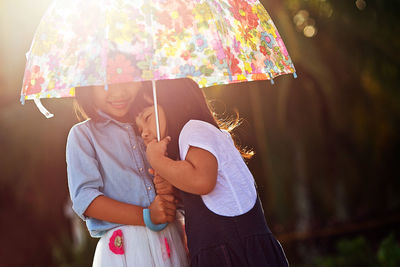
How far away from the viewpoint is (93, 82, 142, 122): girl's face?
2828 mm

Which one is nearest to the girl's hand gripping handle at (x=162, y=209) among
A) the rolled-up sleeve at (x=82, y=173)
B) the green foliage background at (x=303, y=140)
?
the rolled-up sleeve at (x=82, y=173)

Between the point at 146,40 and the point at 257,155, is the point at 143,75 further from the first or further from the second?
the point at 257,155

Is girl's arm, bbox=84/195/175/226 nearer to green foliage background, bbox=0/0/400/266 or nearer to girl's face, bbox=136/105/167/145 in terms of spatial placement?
girl's face, bbox=136/105/167/145

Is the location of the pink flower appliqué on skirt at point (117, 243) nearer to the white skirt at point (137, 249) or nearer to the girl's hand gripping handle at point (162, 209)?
the white skirt at point (137, 249)

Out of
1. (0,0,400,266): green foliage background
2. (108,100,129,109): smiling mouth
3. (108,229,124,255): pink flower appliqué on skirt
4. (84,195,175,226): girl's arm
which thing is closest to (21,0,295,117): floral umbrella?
(108,100,129,109): smiling mouth

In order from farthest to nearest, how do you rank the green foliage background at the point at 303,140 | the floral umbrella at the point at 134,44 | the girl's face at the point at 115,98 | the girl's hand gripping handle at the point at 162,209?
the green foliage background at the point at 303,140 → the girl's face at the point at 115,98 → the girl's hand gripping handle at the point at 162,209 → the floral umbrella at the point at 134,44

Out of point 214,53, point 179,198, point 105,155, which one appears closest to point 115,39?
point 214,53

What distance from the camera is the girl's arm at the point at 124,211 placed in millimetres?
2668

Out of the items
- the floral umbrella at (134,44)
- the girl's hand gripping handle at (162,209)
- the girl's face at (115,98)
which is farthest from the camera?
the girl's face at (115,98)

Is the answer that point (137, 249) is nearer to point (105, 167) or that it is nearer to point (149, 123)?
point (105, 167)

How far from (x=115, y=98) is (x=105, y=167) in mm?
312

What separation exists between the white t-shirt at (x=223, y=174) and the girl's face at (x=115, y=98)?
13.8 inches

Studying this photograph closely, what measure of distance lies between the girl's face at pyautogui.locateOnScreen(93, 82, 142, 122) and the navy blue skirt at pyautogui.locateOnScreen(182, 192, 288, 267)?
51cm

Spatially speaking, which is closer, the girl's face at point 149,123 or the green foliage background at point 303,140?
the girl's face at point 149,123
